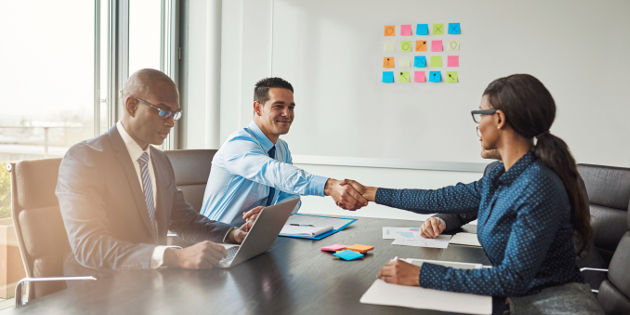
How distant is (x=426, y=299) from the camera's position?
3.61ft

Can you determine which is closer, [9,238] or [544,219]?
[544,219]

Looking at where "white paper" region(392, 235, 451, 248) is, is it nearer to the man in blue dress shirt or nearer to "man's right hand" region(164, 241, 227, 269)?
the man in blue dress shirt

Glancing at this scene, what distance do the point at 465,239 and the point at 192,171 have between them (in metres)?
1.51

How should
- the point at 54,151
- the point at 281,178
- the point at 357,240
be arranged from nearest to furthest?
1. the point at 357,240
2. the point at 281,178
3. the point at 54,151

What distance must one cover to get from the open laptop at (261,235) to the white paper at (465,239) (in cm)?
69

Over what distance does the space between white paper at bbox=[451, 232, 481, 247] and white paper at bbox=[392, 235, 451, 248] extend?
34mm

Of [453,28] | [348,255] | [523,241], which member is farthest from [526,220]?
[453,28]

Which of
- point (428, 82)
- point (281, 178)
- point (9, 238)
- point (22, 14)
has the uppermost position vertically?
point (22, 14)

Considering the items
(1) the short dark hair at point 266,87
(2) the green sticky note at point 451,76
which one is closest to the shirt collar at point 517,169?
(1) the short dark hair at point 266,87

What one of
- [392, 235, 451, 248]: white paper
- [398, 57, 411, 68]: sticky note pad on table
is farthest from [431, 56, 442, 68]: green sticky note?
[392, 235, 451, 248]: white paper

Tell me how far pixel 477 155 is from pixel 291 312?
2856 millimetres

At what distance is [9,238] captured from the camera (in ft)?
8.33

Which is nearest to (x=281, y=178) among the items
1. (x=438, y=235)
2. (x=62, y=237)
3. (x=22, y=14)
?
(x=438, y=235)

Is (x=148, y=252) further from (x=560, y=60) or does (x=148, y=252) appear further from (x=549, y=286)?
(x=560, y=60)
